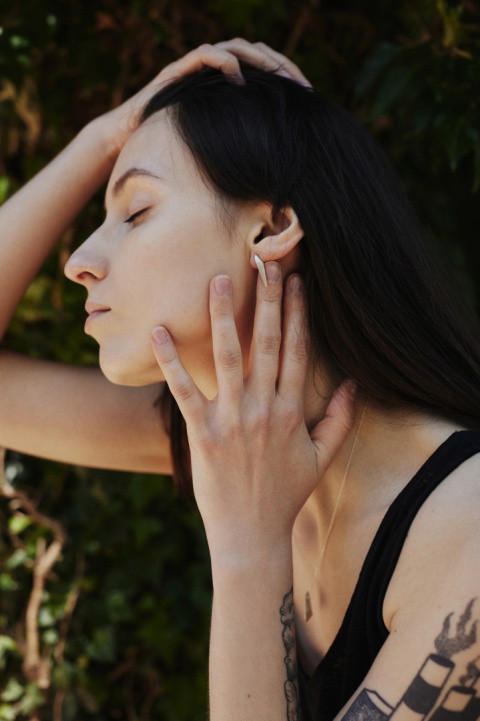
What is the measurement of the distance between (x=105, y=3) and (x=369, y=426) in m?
1.66

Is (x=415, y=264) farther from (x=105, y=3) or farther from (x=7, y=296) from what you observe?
(x=105, y=3)

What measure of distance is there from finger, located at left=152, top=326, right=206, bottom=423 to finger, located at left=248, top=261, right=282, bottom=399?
0.12 meters

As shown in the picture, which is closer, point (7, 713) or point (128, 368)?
point (128, 368)

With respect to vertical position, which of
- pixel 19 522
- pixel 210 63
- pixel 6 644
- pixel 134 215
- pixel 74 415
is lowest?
pixel 6 644

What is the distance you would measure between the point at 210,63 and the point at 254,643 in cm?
122

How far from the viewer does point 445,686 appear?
39.9 inches

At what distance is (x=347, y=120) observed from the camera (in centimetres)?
153

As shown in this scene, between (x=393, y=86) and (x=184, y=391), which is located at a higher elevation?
(x=393, y=86)

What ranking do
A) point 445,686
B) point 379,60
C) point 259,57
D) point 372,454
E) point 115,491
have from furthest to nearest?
point 115,491 < point 379,60 < point 259,57 < point 372,454 < point 445,686

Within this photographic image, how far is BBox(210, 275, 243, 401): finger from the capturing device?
1.27 metres

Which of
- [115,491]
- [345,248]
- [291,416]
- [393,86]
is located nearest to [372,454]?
[291,416]

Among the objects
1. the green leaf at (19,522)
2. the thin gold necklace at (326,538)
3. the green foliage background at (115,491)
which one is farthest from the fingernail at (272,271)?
the green leaf at (19,522)

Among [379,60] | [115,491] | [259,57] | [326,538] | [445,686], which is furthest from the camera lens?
[115,491]

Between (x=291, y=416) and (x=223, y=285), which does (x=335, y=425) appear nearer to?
(x=291, y=416)
